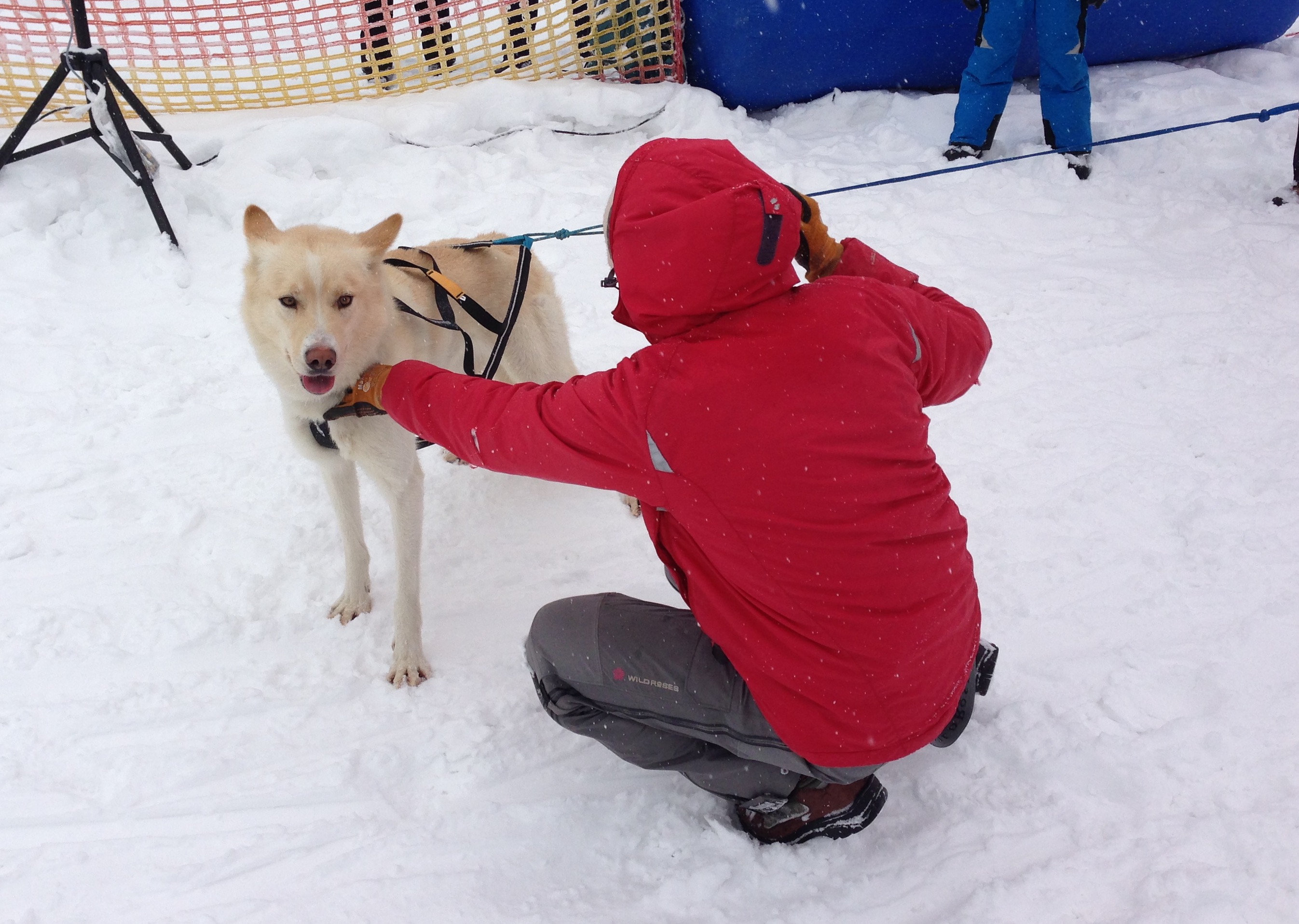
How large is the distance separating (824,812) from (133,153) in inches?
184

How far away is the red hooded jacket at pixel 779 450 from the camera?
1385mm

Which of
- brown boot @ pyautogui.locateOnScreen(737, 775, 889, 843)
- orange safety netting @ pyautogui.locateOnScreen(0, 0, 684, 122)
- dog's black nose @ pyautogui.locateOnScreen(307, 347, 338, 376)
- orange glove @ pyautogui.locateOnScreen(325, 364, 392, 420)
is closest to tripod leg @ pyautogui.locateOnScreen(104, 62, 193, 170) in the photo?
orange safety netting @ pyautogui.locateOnScreen(0, 0, 684, 122)

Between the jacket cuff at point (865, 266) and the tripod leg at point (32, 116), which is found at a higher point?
the tripod leg at point (32, 116)

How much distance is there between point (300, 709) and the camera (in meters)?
2.30

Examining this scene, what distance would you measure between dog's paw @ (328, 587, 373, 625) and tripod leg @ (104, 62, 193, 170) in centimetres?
344

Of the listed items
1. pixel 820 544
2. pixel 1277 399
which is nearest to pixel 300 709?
pixel 820 544

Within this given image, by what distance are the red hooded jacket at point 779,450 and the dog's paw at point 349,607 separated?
1.20 m

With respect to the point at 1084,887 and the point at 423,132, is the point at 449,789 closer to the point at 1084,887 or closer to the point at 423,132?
the point at 1084,887

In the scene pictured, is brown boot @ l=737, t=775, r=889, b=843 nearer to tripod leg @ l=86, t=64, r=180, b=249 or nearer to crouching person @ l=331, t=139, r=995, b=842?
crouching person @ l=331, t=139, r=995, b=842

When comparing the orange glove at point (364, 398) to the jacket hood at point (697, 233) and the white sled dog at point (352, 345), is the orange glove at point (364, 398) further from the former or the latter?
the jacket hood at point (697, 233)

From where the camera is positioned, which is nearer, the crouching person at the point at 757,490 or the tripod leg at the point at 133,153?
the crouching person at the point at 757,490

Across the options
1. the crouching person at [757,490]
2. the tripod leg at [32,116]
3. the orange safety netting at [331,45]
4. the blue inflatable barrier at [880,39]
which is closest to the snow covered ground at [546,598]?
the tripod leg at [32,116]

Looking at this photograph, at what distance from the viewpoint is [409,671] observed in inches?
94.4

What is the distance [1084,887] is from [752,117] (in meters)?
5.79
